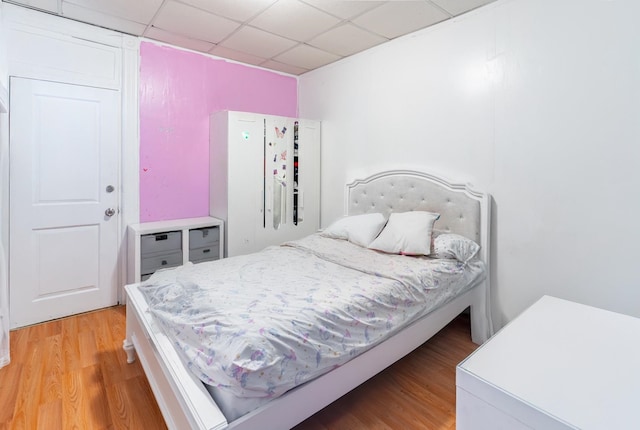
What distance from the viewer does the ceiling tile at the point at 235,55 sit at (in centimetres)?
336

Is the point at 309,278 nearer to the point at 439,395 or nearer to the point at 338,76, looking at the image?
the point at 439,395

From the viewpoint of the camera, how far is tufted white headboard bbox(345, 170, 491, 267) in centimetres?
252

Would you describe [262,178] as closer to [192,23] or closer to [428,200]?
[192,23]

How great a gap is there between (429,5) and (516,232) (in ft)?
5.90

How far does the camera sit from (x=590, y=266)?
6.86 ft

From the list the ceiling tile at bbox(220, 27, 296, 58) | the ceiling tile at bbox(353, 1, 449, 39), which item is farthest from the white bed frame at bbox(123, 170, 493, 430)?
the ceiling tile at bbox(220, 27, 296, 58)

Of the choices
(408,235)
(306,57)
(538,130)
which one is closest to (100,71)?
(306,57)

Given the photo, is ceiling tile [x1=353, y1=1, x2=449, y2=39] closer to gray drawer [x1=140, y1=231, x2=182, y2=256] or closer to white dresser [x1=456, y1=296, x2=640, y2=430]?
white dresser [x1=456, y1=296, x2=640, y2=430]

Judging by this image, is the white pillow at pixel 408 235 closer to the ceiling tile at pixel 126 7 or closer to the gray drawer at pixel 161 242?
the gray drawer at pixel 161 242

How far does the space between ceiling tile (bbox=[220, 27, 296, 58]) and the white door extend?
1174 mm

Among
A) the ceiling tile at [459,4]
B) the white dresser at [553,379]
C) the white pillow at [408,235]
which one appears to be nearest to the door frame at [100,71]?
the white pillow at [408,235]

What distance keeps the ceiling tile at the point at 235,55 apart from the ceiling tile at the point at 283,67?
0.34 ft

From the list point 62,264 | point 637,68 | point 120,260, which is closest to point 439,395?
point 637,68

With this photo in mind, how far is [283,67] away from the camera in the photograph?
3887mm
